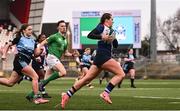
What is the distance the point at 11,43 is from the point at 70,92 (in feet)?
7.41

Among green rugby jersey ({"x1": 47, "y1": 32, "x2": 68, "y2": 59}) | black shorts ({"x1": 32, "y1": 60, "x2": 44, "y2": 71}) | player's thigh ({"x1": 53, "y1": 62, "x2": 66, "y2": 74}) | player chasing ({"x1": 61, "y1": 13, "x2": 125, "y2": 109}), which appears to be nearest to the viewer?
player chasing ({"x1": 61, "y1": 13, "x2": 125, "y2": 109})

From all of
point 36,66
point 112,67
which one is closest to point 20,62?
point 112,67

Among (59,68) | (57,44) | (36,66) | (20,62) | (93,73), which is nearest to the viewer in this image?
(93,73)

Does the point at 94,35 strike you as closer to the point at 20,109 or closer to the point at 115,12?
the point at 20,109

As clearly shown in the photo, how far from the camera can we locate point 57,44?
55.8 feet

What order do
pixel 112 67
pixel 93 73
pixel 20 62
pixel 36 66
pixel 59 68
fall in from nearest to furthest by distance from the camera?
pixel 93 73 → pixel 112 67 → pixel 20 62 → pixel 59 68 → pixel 36 66

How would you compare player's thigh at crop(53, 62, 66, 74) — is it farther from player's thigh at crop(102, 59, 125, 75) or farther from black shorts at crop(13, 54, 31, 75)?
player's thigh at crop(102, 59, 125, 75)

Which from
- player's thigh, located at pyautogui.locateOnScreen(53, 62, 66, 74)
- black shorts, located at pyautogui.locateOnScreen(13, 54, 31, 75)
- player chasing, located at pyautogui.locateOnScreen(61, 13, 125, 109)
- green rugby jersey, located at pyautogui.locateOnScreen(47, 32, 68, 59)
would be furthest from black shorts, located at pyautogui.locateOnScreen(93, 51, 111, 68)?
green rugby jersey, located at pyautogui.locateOnScreen(47, 32, 68, 59)

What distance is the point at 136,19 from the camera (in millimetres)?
67812

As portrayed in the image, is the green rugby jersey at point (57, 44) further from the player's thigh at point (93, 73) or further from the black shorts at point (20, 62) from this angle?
the player's thigh at point (93, 73)

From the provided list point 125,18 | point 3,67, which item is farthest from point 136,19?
point 3,67

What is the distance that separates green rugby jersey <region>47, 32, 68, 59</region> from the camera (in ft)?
55.6

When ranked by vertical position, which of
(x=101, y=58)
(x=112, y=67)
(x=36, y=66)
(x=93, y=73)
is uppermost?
(x=101, y=58)

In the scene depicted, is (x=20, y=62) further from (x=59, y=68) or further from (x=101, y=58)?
(x=101, y=58)
